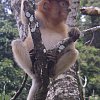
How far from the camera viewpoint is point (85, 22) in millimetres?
17047

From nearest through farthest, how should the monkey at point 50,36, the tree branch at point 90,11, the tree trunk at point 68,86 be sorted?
the tree trunk at point 68,86 < the tree branch at point 90,11 < the monkey at point 50,36

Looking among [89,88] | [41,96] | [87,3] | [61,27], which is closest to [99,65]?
[89,88]

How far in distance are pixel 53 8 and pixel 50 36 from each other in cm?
34

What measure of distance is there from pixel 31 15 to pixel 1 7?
1300 cm

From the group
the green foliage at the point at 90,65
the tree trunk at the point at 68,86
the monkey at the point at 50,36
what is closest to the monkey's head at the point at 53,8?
the monkey at the point at 50,36

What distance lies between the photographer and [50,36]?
439 centimetres

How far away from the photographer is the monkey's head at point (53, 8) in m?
4.30

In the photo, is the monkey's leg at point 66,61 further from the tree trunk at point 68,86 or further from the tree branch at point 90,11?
the tree branch at point 90,11

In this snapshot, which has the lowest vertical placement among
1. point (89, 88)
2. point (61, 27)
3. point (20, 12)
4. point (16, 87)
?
point (89, 88)

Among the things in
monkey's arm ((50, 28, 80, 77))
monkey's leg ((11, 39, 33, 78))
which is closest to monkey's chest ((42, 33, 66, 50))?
monkey's arm ((50, 28, 80, 77))

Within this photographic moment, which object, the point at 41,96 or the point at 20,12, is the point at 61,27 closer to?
the point at 20,12

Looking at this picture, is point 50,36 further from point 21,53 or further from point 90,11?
point 90,11

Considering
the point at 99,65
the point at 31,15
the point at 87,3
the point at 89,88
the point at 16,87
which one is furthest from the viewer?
the point at 87,3

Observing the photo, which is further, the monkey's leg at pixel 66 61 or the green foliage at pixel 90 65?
the green foliage at pixel 90 65
